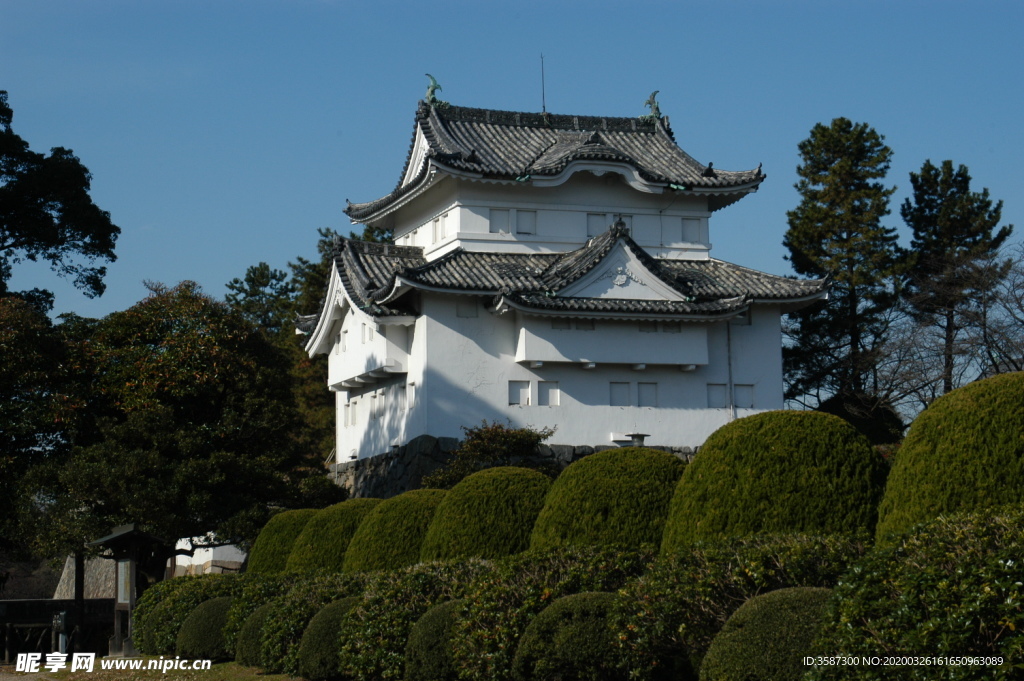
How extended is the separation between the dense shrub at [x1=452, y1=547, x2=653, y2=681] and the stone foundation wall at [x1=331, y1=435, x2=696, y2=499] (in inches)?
606

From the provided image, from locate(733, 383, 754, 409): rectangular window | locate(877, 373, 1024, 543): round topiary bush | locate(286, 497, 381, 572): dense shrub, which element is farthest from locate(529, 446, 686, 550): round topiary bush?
locate(733, 383, 754, 409): rectangular window

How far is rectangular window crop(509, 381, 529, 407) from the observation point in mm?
30656

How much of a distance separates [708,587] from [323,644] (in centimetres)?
630

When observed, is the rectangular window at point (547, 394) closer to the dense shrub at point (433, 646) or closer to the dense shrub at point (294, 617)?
the dense shrub at point (294, 617)

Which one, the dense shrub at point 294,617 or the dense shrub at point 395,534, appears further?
the dense shrub at point 395,534

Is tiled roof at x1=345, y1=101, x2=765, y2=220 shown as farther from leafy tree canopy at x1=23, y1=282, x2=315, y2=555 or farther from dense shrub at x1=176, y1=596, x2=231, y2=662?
dense shrub at x1=176, y1=596, x2=231, y2=662

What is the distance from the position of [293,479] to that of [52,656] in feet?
33.1

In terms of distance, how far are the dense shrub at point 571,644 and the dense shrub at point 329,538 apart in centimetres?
827

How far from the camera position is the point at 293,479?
29.5 metres

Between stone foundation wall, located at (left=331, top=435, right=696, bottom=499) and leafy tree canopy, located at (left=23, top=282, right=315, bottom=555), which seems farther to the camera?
stone foundation wall, located at (left=331, top=435, right=696, bottom=499)

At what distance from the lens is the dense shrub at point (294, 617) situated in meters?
15.5

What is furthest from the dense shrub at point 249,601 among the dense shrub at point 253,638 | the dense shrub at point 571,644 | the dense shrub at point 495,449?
the dense shrub at point 495,449

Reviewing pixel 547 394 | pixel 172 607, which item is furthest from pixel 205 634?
pixel 547 394

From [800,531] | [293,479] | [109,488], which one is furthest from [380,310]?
[800,531]
